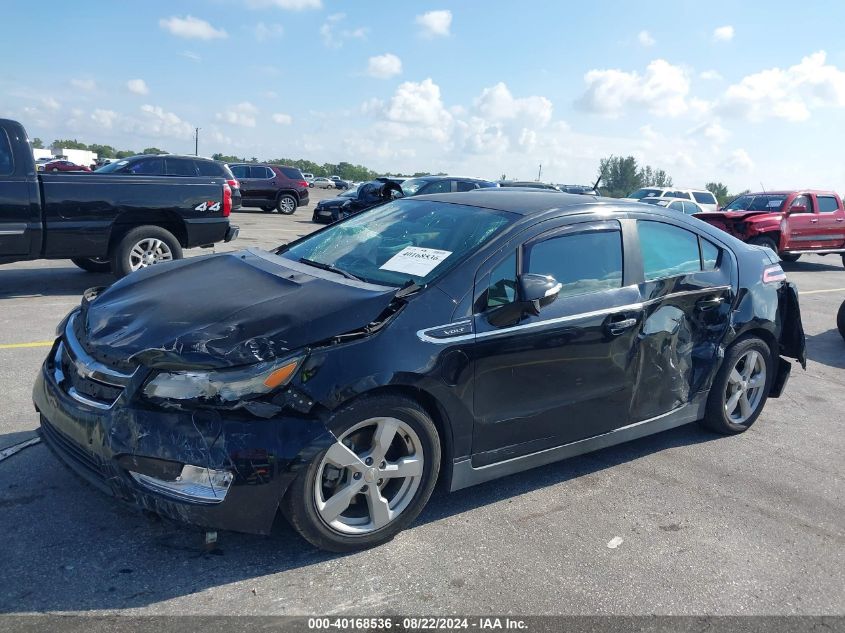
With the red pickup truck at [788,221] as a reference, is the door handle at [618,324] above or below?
below

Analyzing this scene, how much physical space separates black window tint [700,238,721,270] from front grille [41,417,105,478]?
3.74 meters

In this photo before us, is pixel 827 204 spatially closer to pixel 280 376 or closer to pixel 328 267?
pixel 328 267

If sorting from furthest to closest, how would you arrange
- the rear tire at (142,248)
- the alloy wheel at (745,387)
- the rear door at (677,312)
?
the rear tire at (142,248)
the alloy wheel at (745,387)
the rear door at (677,312)

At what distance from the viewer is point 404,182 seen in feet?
58.2

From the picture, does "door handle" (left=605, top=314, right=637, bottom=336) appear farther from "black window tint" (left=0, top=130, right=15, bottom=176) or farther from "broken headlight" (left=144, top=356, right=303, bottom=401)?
"black window tint" (left=0, top=130, right=15, bottom=176)

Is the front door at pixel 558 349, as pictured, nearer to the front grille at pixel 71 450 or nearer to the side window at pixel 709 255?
the side window at pixel 709 255

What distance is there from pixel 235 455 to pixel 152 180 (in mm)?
6740

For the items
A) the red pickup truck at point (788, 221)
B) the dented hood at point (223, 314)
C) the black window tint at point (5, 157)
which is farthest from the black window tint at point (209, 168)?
the dented hood at point (223, 314)

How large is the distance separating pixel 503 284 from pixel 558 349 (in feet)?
1.50

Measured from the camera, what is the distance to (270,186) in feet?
79.4

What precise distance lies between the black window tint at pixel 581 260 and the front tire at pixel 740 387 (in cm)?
129

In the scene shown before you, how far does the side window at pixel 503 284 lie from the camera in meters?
3.46

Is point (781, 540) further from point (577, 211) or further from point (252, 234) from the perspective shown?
point (252, 234)

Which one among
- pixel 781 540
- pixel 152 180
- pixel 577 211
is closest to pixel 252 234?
pixel 152 180
